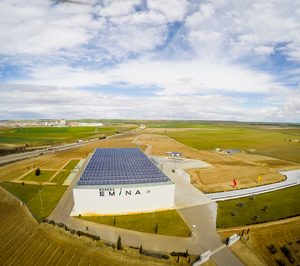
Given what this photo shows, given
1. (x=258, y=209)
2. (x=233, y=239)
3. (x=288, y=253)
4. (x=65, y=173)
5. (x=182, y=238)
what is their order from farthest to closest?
(x=65, y=173), (x=258, y=209), (x=182, y=238), (x=233, y=239), (x=288, y=253)

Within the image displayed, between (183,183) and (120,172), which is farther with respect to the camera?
(183,183)

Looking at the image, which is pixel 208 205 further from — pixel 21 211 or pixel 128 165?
pixel 21 211

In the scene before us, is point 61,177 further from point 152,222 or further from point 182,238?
point 182,238

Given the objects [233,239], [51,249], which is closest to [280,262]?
[233,239]

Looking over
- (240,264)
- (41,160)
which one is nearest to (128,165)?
(240,264)

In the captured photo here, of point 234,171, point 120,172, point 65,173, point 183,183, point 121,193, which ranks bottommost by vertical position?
point 65,173

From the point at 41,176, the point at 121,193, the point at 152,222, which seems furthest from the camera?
the point at 41,176

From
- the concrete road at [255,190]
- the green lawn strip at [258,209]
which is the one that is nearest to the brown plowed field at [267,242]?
the green lawn strip at [258,209]
